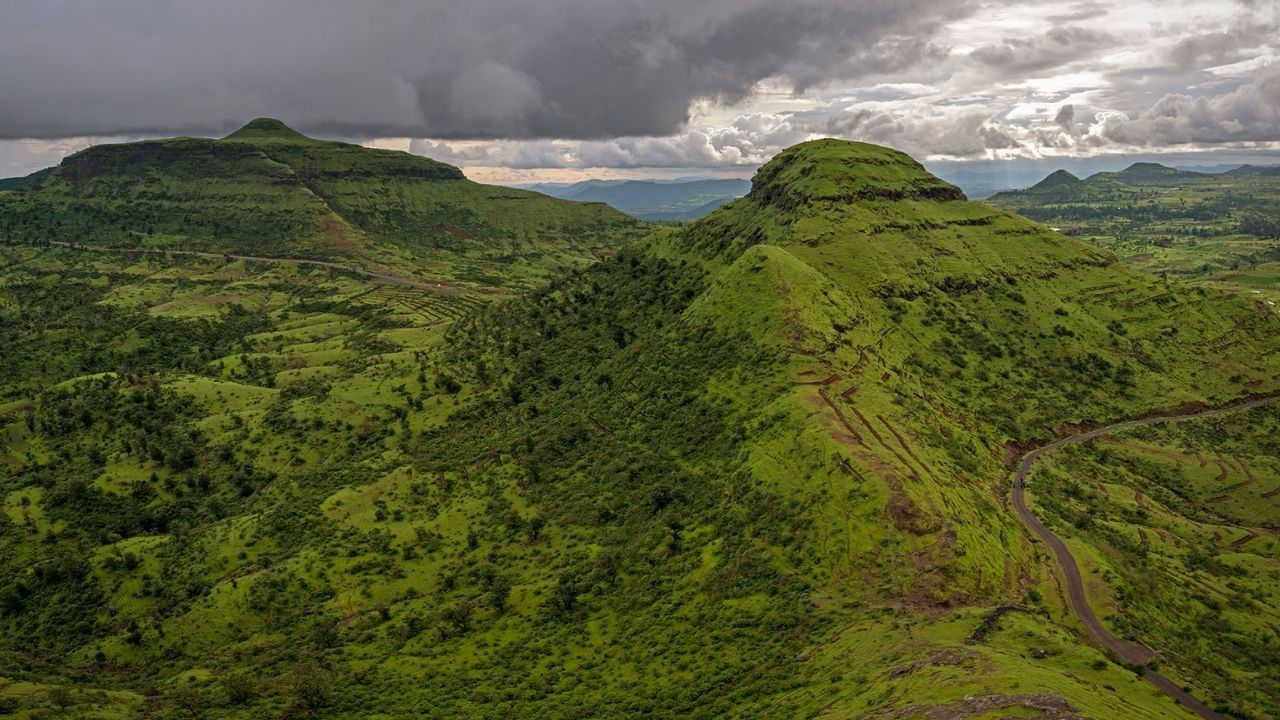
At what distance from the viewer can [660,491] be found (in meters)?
102

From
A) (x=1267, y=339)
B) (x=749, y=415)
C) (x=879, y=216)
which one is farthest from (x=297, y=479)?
(x=1267, y=339)

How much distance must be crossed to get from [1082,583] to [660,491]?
51.9 meters

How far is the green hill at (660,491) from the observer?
70.6 m

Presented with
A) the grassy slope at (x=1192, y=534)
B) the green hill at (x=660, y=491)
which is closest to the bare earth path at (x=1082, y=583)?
the grassy slope at (x=1192, y=534)

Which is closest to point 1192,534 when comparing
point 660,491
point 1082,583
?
point 1082,583

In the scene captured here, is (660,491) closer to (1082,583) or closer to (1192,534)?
(1082,583)

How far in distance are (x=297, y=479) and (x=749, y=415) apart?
8394cm

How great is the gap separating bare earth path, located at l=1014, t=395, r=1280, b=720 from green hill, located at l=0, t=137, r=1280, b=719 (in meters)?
2.48

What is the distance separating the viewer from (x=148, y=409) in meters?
160

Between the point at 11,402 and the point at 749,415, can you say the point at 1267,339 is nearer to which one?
the point at 749,415

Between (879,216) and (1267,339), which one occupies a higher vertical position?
(879,216)

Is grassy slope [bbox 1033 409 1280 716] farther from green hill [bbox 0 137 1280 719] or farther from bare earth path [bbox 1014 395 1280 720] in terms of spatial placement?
green hill [bbox 0 137 1280 719]

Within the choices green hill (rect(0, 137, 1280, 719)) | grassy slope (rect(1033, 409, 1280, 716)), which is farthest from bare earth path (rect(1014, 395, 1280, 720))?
green hill (rect(0, 137, 1280, 719))

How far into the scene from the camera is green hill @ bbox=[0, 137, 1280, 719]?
70.6 meters
